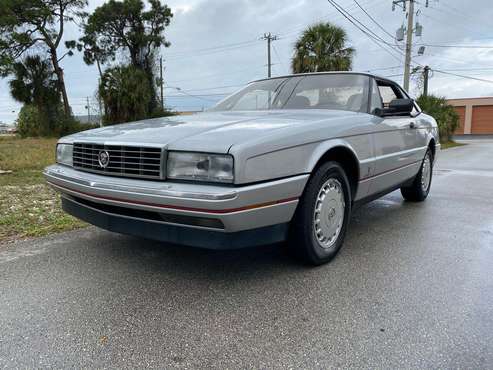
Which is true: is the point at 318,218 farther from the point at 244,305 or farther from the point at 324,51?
the point at 324,51

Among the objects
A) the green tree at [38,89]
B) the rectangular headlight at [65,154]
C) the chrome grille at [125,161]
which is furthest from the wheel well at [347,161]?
the green tree at [38,89]

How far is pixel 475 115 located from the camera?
3703cm

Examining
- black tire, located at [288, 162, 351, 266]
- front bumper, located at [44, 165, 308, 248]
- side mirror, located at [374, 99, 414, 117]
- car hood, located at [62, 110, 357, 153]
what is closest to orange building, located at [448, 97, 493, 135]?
side mirror, located at [374, 99, 414, 117]

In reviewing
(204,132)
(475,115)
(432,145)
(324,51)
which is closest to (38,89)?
(324,51)

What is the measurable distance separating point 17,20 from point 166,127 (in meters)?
24.6

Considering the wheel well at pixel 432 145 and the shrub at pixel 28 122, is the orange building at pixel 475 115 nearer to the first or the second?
the shrub at pixel 28 122

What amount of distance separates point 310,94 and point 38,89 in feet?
76.5

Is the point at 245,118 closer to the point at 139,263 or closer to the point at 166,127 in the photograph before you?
the point at 166,127

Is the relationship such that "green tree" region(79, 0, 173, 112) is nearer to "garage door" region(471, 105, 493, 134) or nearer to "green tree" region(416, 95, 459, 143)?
"green tree" region(416, 95, 459, 143)

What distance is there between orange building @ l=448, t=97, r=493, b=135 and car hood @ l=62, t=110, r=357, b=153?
38.8 metres

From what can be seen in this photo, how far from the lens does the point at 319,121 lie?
2635 mm

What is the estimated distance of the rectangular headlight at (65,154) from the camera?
291 centimetres

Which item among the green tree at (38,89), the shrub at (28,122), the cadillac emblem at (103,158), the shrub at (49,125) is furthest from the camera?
the shrub at (28,122)

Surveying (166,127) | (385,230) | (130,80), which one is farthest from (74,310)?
(130,80)
